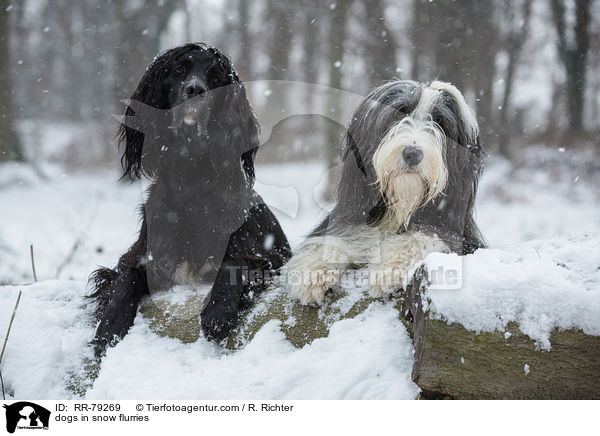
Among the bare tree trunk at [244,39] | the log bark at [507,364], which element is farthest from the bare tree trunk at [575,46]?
the log bark at [507,364]

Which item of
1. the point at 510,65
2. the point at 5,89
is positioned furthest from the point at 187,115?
the point at 510,65

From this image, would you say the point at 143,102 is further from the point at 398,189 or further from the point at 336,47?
the point at 336,47

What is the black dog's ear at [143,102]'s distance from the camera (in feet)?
9.54

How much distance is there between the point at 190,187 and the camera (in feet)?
9.57

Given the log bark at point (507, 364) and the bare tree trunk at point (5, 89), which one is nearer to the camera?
the log bark at point (507, 364)

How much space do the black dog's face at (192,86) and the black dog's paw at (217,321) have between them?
968mm

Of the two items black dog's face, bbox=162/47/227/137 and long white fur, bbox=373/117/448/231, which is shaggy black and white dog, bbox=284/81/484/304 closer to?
long white fur, bbox=373/117/448/231

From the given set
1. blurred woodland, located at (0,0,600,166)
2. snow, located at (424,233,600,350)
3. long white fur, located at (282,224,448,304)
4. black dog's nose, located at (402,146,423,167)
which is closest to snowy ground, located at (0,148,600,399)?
snow, located at (424,233,600,350)

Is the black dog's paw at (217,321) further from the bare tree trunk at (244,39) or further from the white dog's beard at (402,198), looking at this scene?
the bare tree trunk at (244,39)

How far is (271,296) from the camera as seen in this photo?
2.82 metres

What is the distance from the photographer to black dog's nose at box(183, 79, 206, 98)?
272cm

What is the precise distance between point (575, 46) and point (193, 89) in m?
11.9

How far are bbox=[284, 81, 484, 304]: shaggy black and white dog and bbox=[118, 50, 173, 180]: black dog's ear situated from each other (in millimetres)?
1098

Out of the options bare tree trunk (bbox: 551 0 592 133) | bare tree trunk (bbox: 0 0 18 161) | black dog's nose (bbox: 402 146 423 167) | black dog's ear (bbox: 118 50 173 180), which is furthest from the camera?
bare tree trunk (bbox: 551 0 592 133)
